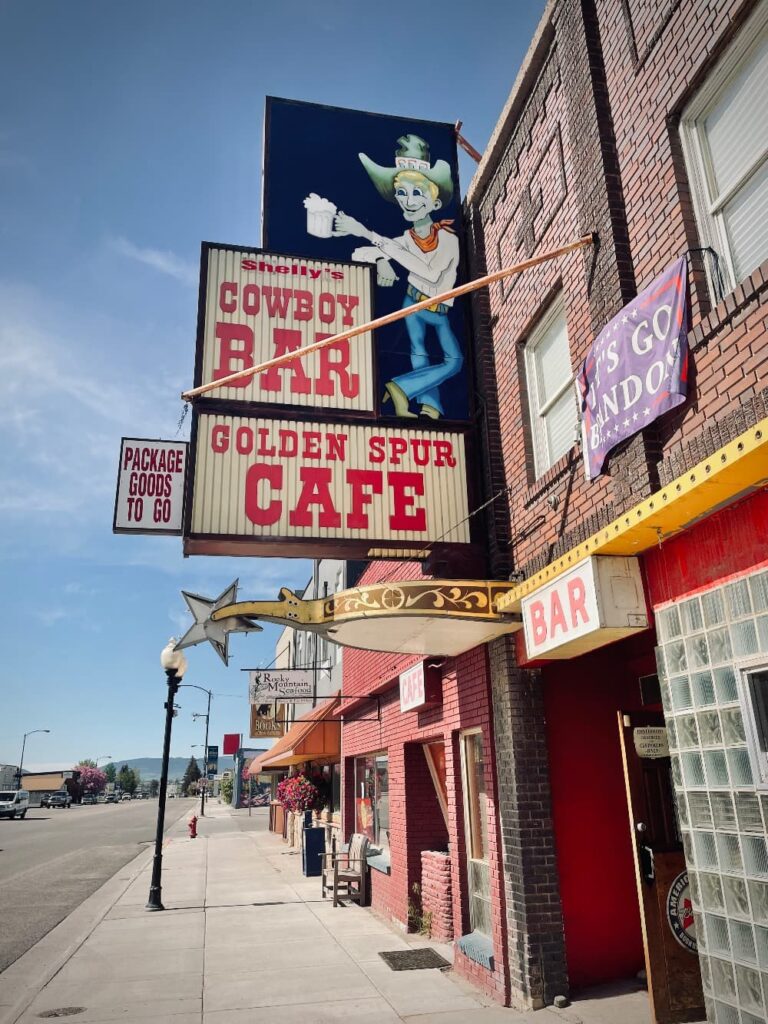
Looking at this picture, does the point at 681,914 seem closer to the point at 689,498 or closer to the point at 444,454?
the point at 689,498

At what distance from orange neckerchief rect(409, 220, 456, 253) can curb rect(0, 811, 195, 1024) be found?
369 inches

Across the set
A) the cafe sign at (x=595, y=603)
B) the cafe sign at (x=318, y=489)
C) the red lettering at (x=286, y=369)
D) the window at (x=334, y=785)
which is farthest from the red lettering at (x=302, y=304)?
the window at (x=334, y=785)

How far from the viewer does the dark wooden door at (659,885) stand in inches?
209

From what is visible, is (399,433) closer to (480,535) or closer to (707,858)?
(480,535)

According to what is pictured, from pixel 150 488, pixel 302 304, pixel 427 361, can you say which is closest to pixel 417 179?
pixel 302 304

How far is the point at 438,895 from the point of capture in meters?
9.43

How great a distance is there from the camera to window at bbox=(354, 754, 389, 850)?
43.6 ft

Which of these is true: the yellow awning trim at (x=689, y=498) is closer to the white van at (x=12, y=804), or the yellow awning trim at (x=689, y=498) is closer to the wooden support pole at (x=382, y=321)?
the wooden support pole at (x=382, y=321)

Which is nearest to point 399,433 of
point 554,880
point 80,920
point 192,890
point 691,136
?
point 691,136

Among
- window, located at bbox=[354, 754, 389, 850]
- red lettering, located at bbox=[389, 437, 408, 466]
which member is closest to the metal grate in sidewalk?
window, located at bbox=[354, 754, 389, 850]

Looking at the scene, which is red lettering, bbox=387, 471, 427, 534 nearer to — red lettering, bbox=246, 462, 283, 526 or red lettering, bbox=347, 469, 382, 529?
red lettering, bbox=347, 469, 382, 529

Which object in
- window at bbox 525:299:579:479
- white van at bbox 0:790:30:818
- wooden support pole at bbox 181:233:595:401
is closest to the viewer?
wooden support pole at bbox 181:233:595:401

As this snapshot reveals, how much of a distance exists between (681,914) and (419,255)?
299 inches

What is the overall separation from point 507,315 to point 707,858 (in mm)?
5914
